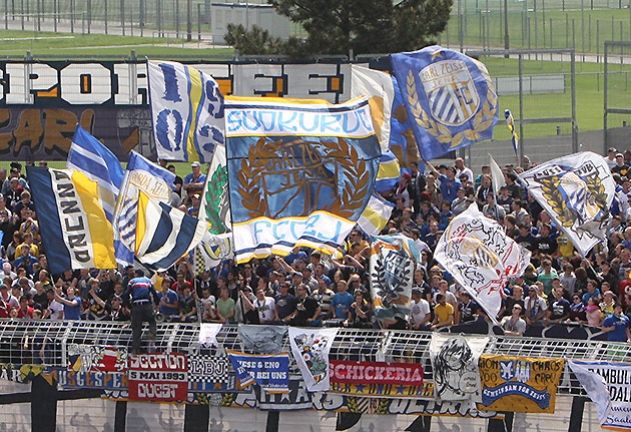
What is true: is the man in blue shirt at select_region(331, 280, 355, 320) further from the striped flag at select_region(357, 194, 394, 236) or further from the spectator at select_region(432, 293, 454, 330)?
the striped flag at select_region(357, 194, 394, 236)

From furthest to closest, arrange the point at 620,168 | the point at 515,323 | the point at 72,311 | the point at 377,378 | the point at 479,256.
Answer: the point at 620,168
the point at 72,311
the point at 479,256
the point at 515,323
the point at 377,378

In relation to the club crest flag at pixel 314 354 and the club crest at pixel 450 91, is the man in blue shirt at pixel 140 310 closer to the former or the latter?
the club crest flag at pixel 314 354

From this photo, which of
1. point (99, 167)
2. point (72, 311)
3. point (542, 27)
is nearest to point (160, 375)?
point (72, 311)

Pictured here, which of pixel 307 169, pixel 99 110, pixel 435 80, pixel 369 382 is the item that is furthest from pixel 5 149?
pixel 369 382

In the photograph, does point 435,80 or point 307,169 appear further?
point 435,80

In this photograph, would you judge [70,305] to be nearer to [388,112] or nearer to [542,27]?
[388,112]

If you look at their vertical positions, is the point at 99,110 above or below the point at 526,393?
above

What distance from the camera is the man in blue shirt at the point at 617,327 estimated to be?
69.6ft

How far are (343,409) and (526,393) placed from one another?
7.69 ft

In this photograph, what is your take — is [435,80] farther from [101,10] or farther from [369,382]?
[101,10]

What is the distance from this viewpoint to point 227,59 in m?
36.2

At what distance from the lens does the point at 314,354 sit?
69.7 ft

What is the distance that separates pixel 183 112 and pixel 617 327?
34.9ft

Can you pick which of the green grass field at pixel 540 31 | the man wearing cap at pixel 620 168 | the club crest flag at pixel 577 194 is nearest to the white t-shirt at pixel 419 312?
the club crest flag at pixel 577 194
